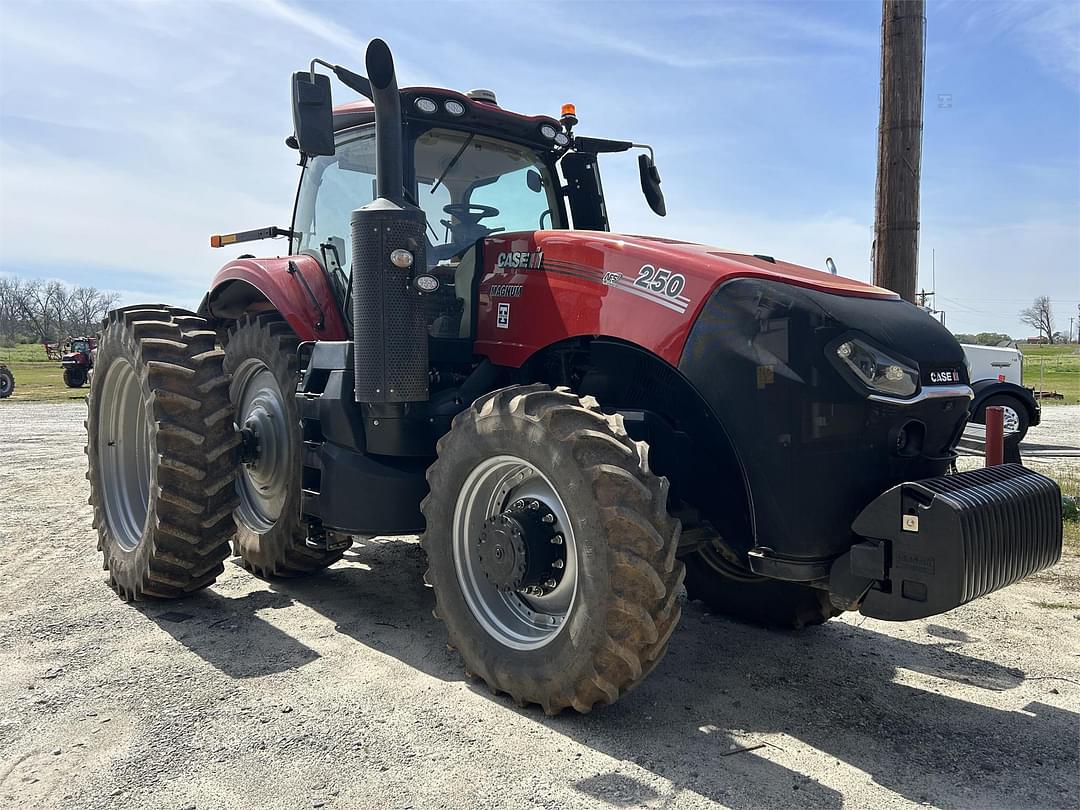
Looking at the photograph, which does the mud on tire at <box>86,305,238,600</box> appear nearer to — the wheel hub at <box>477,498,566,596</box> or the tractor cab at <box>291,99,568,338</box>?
the tractor cab at <box>291,99,568,338</box>

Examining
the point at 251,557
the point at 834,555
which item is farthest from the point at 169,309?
the point at 834,555

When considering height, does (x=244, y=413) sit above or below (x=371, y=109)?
below

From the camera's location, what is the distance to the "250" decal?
3256 mm

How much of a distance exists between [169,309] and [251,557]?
1.63 meters

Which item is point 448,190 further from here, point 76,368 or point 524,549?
point 76,368

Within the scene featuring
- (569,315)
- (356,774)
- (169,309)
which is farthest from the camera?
(169,309)

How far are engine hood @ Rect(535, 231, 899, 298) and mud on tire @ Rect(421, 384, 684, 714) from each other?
0.69 m

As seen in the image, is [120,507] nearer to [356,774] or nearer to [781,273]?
[356,774]

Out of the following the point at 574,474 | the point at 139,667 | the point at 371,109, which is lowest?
the point at 139,667

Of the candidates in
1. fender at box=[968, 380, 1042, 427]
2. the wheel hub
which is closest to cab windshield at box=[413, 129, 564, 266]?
the wheel hub

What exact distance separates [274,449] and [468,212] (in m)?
1.87

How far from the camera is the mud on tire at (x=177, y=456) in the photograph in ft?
14.4

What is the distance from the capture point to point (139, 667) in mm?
3746

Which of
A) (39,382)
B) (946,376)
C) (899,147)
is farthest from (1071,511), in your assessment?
(39,382)
